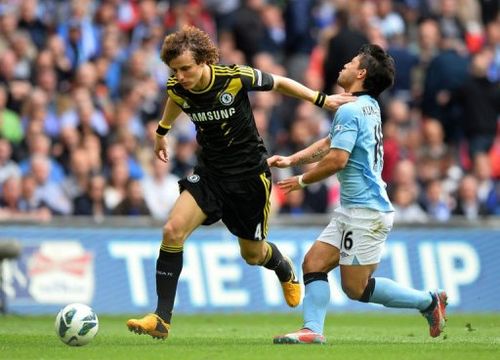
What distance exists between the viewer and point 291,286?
1275cm

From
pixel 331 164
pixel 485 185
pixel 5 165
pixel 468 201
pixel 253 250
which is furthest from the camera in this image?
pixel 485 185

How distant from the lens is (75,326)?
10.7 m

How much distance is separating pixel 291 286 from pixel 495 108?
31.7 feet

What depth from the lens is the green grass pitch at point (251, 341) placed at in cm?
995

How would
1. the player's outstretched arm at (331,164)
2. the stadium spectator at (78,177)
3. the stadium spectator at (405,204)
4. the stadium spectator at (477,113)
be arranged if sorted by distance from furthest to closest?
the stadium spectator at (477,113)
the stadium spectator at (405,204)
the stadium spectator at (78,177)
the player's outstretched arm at (331,164)

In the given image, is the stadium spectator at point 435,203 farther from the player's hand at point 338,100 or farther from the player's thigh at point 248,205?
the player's hand at point 338,100

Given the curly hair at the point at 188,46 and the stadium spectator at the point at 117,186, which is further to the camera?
the stadium spectator at the point at 117,186

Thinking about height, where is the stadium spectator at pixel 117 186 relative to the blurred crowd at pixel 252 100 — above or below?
below

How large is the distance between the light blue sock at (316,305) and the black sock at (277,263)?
167cm

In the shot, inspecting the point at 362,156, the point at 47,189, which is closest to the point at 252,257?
the point at 362,156

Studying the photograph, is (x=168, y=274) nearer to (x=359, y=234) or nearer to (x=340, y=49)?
(x=359, y=234)

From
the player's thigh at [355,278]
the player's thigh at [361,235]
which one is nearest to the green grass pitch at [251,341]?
the player's thigh at [355,278]

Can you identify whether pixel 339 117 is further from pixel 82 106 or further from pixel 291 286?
pixel 82 106

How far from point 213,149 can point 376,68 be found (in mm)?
1665
